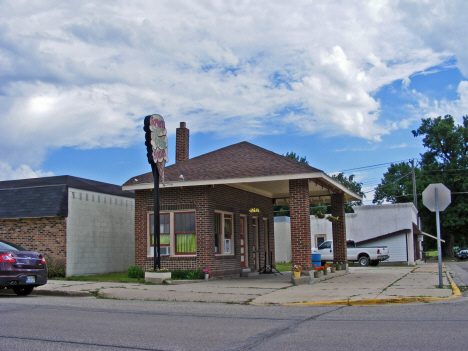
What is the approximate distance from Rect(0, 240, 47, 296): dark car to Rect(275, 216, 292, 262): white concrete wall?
90.3ft

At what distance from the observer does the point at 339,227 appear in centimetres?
2158

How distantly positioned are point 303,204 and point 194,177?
4.03 m

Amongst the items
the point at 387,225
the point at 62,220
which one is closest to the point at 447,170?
the point at 387,225

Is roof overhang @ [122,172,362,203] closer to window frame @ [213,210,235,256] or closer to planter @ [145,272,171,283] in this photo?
window frame @ [213,210,235,256]

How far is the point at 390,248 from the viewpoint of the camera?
35531 millimetres

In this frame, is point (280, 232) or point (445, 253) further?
point (445, 253)

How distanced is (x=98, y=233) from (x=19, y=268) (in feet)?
27.0

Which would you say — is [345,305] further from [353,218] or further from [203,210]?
[353,218]

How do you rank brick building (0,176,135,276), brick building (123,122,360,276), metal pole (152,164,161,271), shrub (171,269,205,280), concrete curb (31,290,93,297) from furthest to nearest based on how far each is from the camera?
brick building (0,176,135,276) → shrub (171,269,205,280) → brick building (123,122,360,276) → metal pole (152,164,161,271) → concrete curb (31,290,93,297)

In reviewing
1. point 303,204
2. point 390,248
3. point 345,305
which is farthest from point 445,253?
point 345,305

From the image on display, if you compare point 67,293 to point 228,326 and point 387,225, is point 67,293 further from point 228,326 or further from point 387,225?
point 387,225

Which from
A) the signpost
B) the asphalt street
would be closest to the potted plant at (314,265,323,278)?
the signpost

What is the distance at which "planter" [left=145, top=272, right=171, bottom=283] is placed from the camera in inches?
613

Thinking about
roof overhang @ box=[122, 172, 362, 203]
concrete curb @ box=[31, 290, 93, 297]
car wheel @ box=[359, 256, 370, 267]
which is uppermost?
roof overhang @ box=[122, 172, 362, 203]
